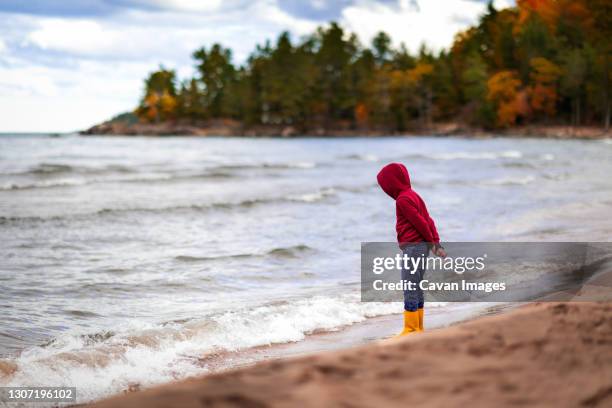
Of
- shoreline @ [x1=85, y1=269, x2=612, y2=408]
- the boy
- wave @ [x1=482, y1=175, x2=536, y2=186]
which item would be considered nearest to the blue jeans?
the boy

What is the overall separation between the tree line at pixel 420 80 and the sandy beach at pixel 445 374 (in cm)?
7730

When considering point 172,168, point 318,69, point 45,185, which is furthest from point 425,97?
point 45,185

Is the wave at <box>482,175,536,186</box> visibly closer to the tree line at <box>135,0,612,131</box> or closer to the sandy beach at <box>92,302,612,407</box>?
the sandy beach at <box>92,302,612,407</box>

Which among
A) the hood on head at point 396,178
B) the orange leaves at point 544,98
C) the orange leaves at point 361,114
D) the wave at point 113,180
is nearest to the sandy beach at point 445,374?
the hood on head at point 396,178

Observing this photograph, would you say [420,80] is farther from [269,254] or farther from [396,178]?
[396,178]

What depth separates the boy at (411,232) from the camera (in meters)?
5.07

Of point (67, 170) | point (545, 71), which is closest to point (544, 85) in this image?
point (545, 71)

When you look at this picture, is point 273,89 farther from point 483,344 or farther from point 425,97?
point 483,344

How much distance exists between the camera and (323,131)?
10906 cm

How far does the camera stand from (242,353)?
215 inches

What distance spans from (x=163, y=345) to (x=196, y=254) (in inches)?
198

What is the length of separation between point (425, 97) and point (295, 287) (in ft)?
312

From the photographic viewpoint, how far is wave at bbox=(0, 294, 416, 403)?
15.3 ft

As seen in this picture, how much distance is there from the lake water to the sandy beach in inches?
132
